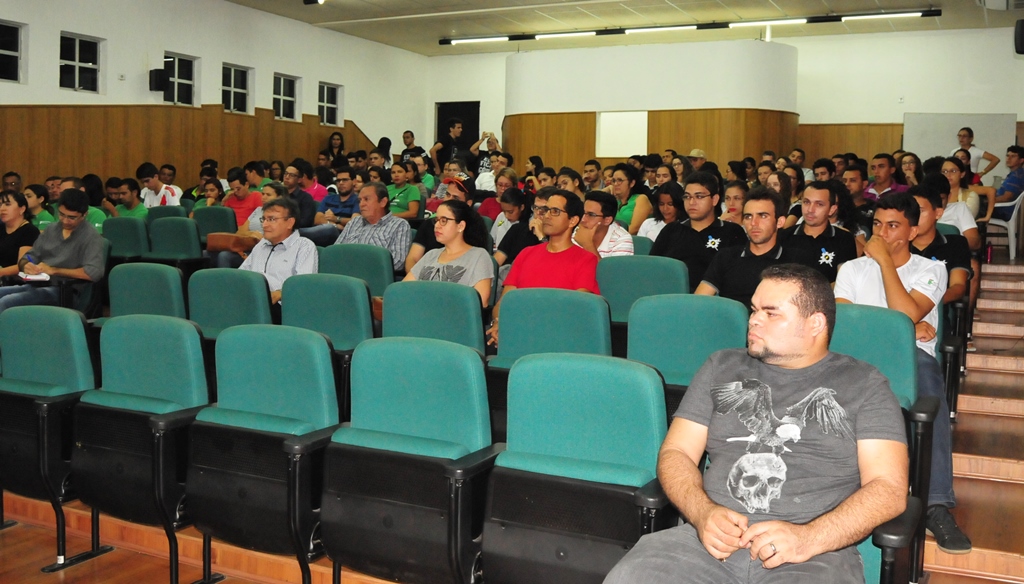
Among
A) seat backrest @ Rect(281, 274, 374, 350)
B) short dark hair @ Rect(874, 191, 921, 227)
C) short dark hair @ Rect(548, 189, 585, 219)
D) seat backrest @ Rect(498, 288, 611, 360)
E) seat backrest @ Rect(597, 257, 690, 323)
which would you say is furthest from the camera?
short dark hair @ Rect(548, 189, 585, 219)

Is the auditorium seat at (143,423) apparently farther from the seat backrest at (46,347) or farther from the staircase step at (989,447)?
the staircase step at (989,447)

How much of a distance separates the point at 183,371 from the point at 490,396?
104 centimetres

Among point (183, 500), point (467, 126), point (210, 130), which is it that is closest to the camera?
point (183, 500)

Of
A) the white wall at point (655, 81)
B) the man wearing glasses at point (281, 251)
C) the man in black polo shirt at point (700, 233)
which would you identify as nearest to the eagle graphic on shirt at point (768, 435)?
the man in black polo shirt at point (700, 233)

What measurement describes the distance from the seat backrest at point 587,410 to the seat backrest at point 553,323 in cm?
87

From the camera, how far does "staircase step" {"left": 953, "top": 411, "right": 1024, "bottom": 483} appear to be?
10.8ft

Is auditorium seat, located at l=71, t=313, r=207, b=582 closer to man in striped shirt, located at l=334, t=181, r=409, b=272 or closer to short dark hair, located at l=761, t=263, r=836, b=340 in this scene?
short dark hair, located at l=761, t=263, r=836, b=340

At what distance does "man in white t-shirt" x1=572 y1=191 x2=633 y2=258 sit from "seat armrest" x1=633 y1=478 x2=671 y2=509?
2868 mm

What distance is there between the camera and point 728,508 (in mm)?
2045

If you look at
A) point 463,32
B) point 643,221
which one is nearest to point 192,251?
point 643,221

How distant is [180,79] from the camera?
39.3ft

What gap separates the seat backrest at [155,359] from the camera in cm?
286

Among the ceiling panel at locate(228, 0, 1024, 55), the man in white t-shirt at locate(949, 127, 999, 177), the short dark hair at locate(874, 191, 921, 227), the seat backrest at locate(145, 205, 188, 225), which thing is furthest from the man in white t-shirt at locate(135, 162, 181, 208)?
the man in white t-shirt at locate(949, 127, 999, 177)

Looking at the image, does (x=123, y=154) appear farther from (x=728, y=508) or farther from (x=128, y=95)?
(x=728, y=508)
